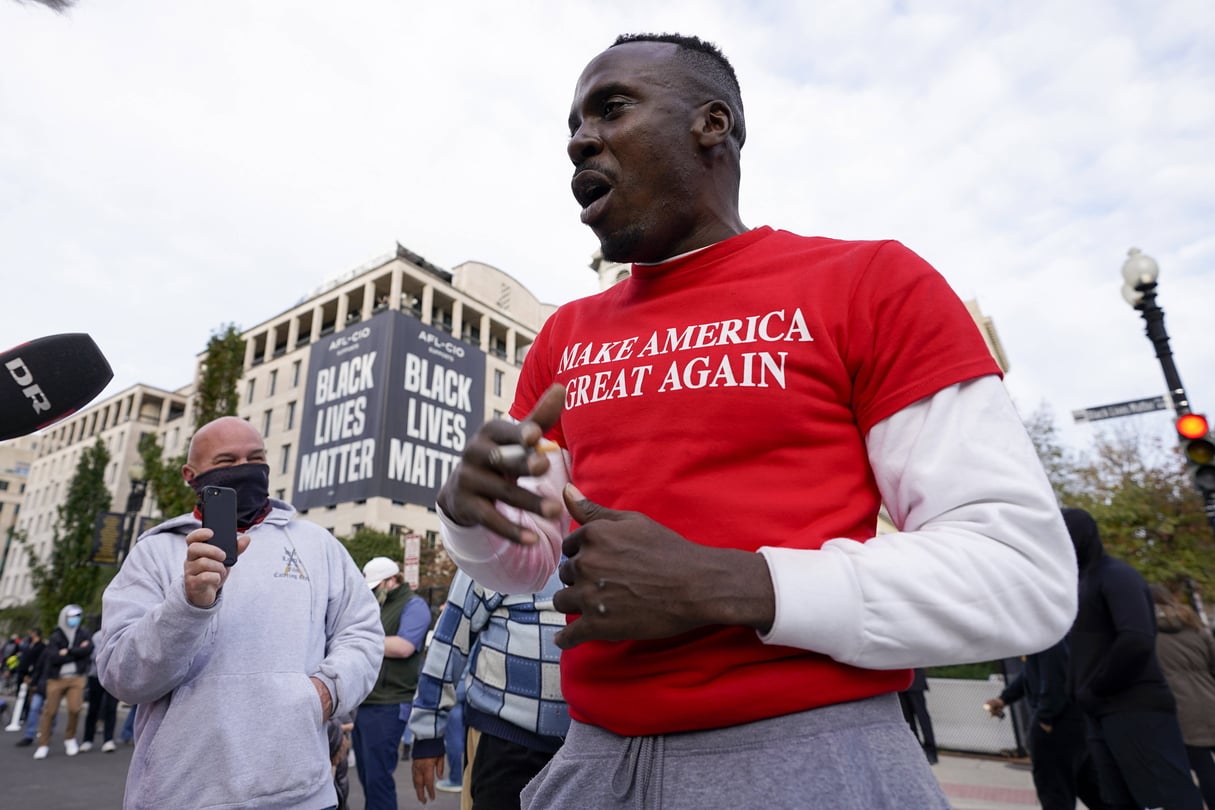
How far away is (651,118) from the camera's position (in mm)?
1541

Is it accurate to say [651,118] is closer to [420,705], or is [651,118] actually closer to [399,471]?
[420,705]

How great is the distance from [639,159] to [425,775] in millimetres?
3985

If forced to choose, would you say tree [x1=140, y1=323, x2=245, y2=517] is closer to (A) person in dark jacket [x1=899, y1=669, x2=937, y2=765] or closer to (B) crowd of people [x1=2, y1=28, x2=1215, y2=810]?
(A) person in dark jacket [x1=899, y1=669, x2=937, y2=765]

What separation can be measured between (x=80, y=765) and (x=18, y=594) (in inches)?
2952

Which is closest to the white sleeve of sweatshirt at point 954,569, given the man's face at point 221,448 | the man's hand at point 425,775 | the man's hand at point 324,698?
the man's hand at point 324,698

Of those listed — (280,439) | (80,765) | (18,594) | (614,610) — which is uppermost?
(280,439)

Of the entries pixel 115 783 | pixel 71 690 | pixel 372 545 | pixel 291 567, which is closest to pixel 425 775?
pixel 291 567

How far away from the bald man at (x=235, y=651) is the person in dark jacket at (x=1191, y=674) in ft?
18.8

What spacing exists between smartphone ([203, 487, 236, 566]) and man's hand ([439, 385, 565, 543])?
1.81 meters

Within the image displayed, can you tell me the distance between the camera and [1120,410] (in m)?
8.37

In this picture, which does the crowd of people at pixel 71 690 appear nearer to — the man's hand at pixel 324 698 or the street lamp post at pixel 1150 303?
the man's hand at pixel 324 698

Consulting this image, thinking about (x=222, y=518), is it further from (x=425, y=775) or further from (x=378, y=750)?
(x=378, y=750)

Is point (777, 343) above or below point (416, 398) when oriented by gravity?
below

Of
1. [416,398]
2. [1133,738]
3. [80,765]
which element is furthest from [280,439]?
[1133,738]
